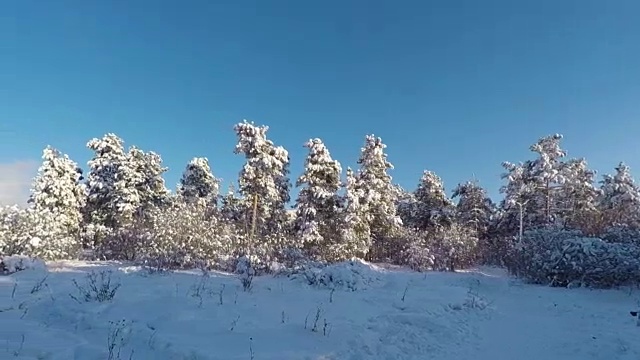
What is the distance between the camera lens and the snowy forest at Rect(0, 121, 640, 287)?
18.4 meters

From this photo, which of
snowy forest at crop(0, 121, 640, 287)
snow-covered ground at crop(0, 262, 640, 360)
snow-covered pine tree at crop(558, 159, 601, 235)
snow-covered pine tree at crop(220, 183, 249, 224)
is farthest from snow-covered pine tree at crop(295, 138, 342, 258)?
snow-covered pine tree at crop(558, 159, 601, 235)

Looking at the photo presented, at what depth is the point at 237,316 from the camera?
7852 millimetres

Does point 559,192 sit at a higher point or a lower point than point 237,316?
higher

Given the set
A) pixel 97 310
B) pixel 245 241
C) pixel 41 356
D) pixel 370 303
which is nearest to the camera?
pixel 41 356

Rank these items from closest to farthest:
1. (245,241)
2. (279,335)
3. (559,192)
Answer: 1. (279,335)
2. (245,241)
3. (559,192)

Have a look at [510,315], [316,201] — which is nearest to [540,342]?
[510,315]

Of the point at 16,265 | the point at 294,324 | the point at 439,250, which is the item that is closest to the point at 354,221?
the point at 439,250

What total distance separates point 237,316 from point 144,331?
70.9 inches

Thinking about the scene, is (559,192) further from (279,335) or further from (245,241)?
(279,335)

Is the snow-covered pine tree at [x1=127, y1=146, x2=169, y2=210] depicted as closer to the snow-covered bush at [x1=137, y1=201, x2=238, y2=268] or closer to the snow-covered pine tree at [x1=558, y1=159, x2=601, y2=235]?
the snow-covered bush at [x1=137, y1=201, x2=238, y2=268]

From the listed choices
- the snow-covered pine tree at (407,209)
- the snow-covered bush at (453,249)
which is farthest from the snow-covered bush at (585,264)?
the snow-covered pine tree at (407,209)

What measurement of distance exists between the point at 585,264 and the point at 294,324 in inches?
532

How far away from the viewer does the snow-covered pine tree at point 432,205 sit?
3256cm

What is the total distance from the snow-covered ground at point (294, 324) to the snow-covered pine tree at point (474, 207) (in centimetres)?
2172
